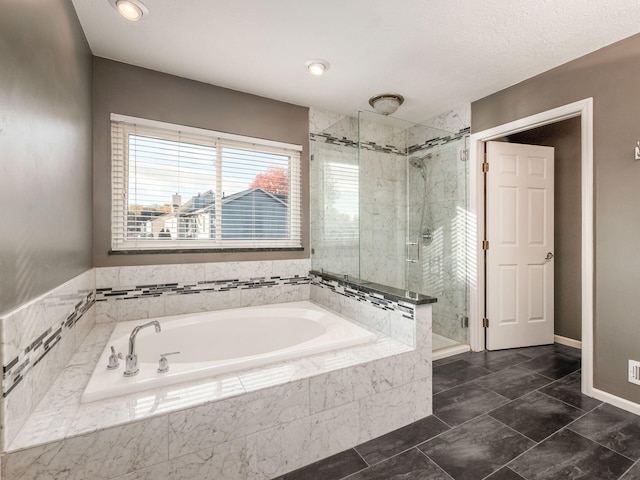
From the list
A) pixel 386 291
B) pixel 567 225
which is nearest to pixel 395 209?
pixel 386 291

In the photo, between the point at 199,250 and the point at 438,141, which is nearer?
the point at 199,250

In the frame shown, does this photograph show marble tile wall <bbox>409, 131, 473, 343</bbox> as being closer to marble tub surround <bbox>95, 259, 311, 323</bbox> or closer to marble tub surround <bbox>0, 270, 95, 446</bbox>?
marble tub surround <bbox>95, 259, 311, 323</bbox>

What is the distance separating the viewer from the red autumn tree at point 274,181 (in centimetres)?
286

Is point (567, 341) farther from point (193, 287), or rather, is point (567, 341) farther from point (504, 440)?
point (193, 287)

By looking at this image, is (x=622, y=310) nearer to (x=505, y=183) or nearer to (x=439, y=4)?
(x=505, y=183)

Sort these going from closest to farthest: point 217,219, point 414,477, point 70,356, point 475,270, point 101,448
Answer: point 101,448 < point 414,477 < point 70,356 < point 217,219 < point 475,270

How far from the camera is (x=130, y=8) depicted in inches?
68.5

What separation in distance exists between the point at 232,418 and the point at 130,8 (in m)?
2.21

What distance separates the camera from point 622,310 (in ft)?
6.55

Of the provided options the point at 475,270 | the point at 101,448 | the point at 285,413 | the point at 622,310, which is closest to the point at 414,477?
the point at 285,413

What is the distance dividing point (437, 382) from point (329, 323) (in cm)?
95

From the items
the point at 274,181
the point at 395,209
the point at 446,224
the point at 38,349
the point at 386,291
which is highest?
the point at 274,181

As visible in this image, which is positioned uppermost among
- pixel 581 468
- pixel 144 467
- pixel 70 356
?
pixel 70 356

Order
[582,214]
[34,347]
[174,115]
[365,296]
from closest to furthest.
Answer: [34,347] → [582,214] → [365,296] → [174,115]
